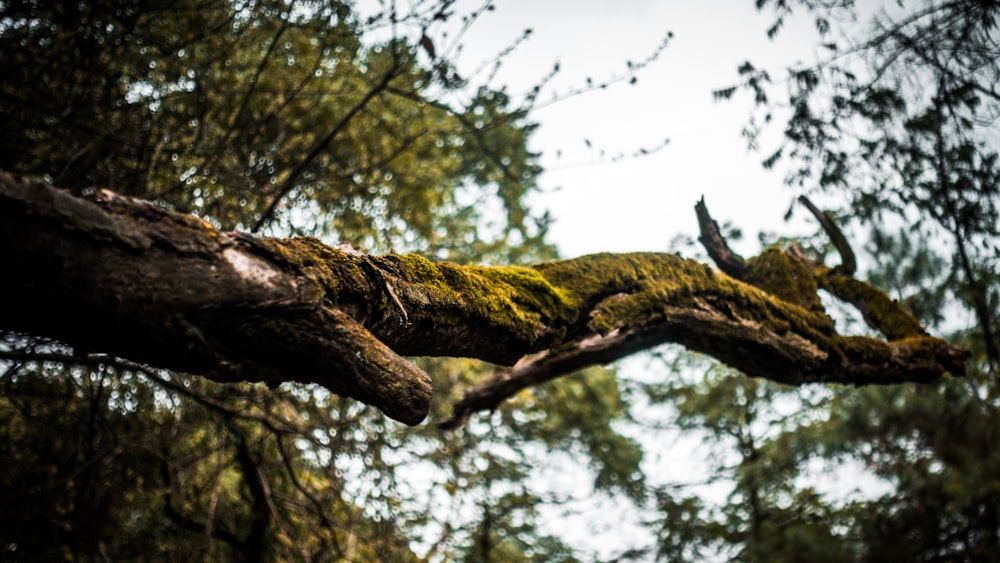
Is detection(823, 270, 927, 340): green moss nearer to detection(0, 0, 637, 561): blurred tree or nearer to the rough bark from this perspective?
the rough bark

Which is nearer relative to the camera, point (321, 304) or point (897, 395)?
point (321, 304)

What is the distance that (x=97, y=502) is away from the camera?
18.7ft

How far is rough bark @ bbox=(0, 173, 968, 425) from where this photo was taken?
1305 mm

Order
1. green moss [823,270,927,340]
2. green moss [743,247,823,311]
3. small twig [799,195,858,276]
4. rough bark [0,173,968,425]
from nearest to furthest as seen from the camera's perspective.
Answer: rough bark [0,173,968,425]
green moss [743,247,823,311]
green moss [823,270,927,340]
small twig [799,195,858,276]

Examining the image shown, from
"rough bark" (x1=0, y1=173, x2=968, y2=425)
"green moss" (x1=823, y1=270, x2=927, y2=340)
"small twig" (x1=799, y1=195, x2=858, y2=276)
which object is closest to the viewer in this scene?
"rough bark" (x1=0, y1=173, x2=968, y2=425)

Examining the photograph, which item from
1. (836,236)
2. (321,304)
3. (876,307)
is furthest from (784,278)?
(321,304)

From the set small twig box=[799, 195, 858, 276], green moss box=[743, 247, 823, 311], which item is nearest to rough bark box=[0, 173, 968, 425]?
green moss box=[743, 247, 823, 311]

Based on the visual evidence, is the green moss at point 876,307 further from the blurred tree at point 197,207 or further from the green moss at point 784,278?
the blurred tree at point 197,207

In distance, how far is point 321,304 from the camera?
1.74 metres

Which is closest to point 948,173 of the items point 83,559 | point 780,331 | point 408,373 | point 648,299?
point 780,331

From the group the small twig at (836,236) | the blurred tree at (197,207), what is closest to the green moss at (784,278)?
the small twig at (836,236)

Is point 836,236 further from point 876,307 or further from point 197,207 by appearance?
point 197,207

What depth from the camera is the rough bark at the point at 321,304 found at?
1.30 m

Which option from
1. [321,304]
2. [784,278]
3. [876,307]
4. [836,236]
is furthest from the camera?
[836,236]
